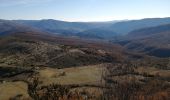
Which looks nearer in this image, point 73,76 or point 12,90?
point 12,90

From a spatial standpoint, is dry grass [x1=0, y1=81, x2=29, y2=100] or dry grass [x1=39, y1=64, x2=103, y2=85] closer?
dry grass [x1=0, y1=81, x2=29, y2=100]

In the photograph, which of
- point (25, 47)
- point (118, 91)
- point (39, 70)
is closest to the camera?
point (118, 91)

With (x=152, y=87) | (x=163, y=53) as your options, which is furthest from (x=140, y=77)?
(x=163, y=53)

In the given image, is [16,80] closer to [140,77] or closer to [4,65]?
[4,65]

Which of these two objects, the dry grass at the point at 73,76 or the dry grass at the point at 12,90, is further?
the dry grass at the point at 73,76
